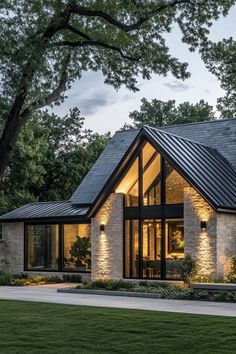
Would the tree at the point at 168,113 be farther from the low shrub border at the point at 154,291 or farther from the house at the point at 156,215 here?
the low shrub border at the point at 154,291

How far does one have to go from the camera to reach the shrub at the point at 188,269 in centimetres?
2159

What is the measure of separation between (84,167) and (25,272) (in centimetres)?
1399

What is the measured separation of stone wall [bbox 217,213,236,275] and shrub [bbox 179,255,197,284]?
87 centimetres

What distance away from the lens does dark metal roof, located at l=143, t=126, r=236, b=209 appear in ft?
71.7

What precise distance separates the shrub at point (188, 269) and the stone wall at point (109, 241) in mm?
3278

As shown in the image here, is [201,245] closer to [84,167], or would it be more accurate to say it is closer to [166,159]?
[166,159]

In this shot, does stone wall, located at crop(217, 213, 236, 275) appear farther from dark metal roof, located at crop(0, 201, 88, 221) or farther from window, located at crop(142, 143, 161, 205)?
dark metal roof, located at crop(0, 201, 88, 221)

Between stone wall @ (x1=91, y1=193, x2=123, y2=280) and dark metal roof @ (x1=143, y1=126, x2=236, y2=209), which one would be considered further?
stone wall @ (x1=91, y1=193, x2=123, y2=280)

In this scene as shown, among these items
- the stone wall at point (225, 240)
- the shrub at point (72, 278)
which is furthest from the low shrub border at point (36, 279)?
the stone wall at point (225, 240)

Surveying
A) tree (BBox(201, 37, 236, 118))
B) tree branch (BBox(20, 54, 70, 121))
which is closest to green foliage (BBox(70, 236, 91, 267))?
tree branch (BBox(20, 54, 70, 121))

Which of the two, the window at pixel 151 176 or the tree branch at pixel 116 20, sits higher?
the tree branch at pixel 116 20

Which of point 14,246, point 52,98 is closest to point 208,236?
point 52,98

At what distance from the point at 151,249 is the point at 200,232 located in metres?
2.34

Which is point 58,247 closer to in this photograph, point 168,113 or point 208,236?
point 208,236
